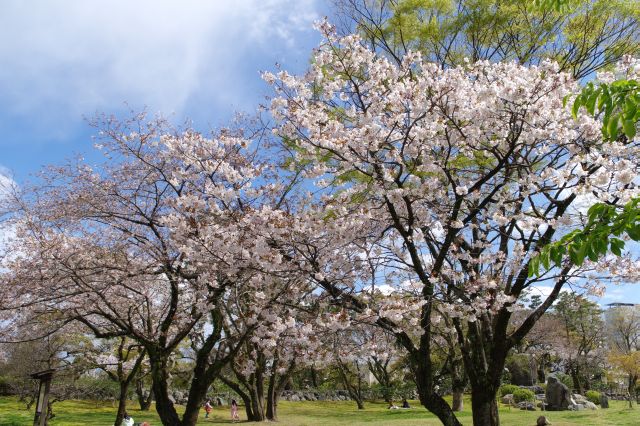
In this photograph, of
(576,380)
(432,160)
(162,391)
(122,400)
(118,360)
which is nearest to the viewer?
(432,160)

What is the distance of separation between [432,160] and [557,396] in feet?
64.6

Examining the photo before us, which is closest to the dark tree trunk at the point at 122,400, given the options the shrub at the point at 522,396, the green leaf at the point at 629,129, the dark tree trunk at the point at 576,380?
the green leaf at the point at 629,129

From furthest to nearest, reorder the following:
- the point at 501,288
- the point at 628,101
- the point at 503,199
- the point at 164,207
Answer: the point at 164,207 < the point at 501,288 < the point at 503,199 < the point at 628,101

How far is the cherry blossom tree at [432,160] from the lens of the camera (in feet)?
23.0

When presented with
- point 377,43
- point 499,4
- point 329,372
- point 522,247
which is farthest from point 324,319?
point 329,372

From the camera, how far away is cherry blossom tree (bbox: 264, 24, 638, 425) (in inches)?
276

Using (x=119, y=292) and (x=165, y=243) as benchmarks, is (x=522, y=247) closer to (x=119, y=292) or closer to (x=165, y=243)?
(x=165, y=243)

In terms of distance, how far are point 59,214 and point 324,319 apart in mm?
5626

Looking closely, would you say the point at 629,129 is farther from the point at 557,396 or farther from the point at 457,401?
the point at 557,396

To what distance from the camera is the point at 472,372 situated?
944cm

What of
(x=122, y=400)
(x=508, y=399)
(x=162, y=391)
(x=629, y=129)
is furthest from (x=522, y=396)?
(x=629, y=129)

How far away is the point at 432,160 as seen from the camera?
7426mm

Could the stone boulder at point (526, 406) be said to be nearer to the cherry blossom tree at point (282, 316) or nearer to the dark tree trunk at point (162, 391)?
the cherry blossom tree at point (282, 316)

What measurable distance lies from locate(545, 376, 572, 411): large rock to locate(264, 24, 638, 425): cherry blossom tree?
1615cm
